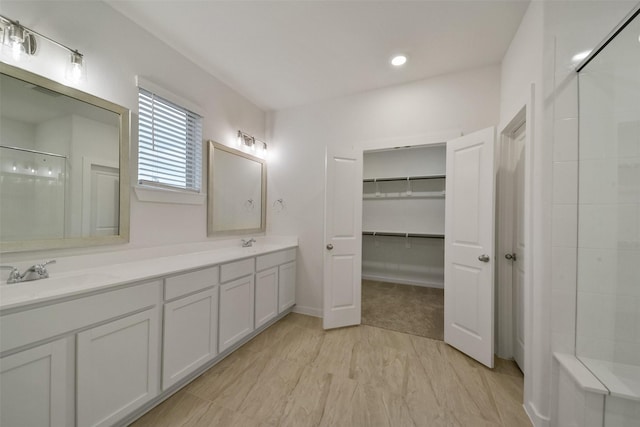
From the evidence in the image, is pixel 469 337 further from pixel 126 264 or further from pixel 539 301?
pixel 126 264

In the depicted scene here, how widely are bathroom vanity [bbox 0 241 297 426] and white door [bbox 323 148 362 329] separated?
1.00 metres

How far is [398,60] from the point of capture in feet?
7.29

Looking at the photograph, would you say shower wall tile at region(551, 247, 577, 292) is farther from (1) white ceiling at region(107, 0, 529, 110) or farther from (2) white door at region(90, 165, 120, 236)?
(2) white door at region(90, 165, 120, 236)

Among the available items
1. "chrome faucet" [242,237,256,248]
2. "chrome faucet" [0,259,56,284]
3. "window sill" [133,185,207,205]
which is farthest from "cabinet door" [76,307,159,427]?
"chrome faucet" [242,237,256,248]

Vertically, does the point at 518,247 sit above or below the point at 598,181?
below

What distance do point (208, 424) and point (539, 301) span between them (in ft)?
7.21

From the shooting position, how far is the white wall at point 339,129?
2.35 meters

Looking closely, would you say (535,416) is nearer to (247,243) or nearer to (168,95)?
(247,243)

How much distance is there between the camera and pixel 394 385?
1704 millimetres

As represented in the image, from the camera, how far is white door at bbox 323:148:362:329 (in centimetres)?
258

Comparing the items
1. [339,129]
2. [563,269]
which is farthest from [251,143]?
[563,269]

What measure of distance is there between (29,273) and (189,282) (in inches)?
31.5

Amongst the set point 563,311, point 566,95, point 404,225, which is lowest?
point 563,311

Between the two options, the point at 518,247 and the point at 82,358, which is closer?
the point at 82,358
